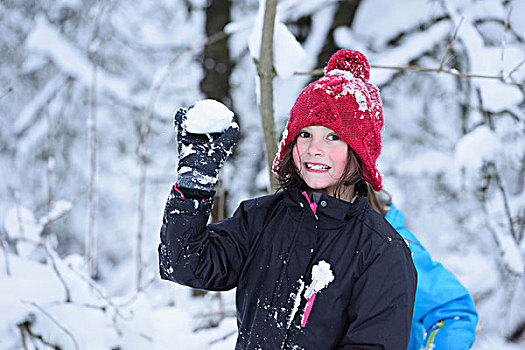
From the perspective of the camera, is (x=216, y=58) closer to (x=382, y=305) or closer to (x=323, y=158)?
(x=323, y=158)

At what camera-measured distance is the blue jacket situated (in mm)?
1643

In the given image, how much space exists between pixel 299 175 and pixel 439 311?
81 centimetres

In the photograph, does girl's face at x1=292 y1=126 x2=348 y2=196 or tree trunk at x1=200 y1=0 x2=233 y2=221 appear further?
tree trunk at x1=200 y1=0 x2=233 y2=221

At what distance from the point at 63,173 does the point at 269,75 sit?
5175 millimetres

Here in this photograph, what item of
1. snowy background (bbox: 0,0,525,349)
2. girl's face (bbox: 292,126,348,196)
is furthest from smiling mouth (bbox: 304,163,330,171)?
snowy background (bbox: 0,0,525,349)

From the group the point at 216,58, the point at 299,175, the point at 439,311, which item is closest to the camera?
the point at 299,175

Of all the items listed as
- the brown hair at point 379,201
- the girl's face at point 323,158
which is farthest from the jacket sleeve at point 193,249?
the brown hair at point 379,201

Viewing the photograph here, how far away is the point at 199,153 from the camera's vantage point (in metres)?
1.19

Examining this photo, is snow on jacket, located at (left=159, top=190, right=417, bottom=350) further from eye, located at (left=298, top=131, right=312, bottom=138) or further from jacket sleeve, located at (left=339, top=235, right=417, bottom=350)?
eye, located at (left=298, top=131, right=312, bottom=138)

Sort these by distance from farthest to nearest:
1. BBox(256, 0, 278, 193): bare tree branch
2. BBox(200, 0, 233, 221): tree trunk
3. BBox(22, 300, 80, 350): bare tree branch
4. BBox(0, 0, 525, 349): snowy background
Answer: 1. BBox(200, 0, 233, 221): tree trunk
2. BBox(0, 0, 525, 349): snowy background
3. BBox(22, 300, 80, 350): bare tree branch
4. BBox(256, 0, 278, 193): bare tree branch

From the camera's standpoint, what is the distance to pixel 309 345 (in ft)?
3.84

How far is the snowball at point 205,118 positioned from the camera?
1.17 metres

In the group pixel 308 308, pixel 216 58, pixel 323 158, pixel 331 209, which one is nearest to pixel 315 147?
pixel 323 158

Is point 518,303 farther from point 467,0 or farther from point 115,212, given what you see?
point 115,212
